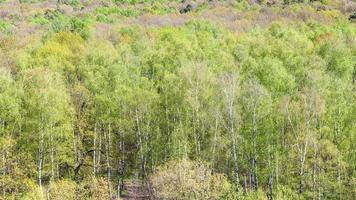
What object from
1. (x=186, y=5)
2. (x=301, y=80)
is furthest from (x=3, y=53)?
(x=186, y=5)

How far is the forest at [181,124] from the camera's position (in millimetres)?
58375

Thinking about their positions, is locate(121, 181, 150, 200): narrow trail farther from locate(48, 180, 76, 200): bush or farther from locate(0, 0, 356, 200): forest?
locate(48, 180, 76, 200): bush

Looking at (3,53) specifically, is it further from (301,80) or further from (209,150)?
(301,80)

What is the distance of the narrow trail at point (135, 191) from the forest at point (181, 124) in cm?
27

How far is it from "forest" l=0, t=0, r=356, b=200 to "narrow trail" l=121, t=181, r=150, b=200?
272 millimetres

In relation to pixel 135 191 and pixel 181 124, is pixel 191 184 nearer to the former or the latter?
pixel 181 124

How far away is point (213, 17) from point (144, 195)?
8540 cm

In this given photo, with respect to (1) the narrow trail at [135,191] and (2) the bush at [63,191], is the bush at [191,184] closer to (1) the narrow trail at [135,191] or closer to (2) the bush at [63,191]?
(2) the bush at [63,191]

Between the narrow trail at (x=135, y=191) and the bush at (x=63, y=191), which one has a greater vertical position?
the bush at (x=63, y=191)

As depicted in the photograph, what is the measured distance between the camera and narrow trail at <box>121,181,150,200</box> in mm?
70812

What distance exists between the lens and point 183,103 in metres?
65.8

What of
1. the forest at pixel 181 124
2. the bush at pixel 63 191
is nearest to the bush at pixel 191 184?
the forest at pixel 181 124

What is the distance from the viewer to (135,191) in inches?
2894

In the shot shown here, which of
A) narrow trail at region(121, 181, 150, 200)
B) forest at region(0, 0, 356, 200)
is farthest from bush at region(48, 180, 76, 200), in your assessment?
narrow trail at region(121, 181, 150, 200)
